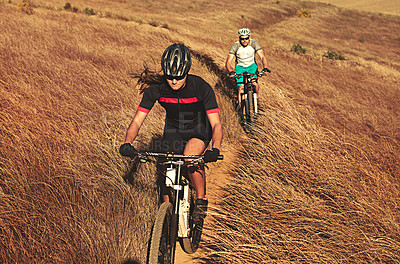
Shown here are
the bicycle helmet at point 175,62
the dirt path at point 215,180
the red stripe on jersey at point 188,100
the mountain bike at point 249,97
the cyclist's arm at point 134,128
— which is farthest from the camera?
the mountain bike at point 249,97

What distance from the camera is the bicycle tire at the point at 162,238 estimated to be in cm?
230

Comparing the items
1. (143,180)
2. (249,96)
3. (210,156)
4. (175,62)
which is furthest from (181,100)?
(249,96)

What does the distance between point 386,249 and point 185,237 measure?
→ 187cm

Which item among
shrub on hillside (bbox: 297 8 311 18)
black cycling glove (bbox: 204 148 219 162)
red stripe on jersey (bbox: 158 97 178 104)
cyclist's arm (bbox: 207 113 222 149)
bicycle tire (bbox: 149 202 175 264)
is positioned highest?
shrub on hillside (bbox: 297 8 311 18)

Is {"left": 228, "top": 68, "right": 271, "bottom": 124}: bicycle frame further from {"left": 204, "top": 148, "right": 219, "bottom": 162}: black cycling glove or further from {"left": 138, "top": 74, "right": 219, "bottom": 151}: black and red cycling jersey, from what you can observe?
{"left": 204, "top": 148, "right": 219, "bottom": 162}: black cycling glove

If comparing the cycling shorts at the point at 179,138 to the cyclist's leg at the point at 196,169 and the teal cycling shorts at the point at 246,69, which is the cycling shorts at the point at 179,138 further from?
the teal cycling shorts at the point at 246,69

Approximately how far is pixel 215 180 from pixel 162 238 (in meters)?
2.71

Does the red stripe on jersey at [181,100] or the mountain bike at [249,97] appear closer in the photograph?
the red stripe on jersey at [181,100]

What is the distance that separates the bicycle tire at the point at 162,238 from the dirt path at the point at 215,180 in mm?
769

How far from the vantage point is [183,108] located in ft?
10.5

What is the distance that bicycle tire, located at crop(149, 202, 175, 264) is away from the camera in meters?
2.30

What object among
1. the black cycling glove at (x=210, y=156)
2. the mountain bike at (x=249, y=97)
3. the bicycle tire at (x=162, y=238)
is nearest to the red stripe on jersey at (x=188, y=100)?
the black cycling glove at (x=210, y=156)

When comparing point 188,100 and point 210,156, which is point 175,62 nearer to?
point 188,100

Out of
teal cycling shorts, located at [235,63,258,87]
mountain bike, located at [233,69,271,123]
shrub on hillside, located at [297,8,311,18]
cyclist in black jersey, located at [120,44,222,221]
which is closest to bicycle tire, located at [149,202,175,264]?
cyclist in black jersey, located at [120,44,222,221]
